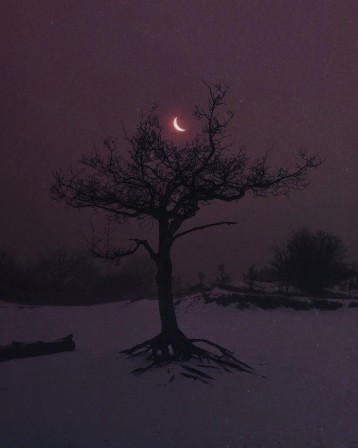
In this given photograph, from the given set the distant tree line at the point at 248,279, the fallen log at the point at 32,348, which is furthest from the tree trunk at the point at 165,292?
the distant tree line at the point at 248,279

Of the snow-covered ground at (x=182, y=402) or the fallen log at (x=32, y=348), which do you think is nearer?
the snow-covered ground at (x=182, y=402)

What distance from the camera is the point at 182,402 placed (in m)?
9.75

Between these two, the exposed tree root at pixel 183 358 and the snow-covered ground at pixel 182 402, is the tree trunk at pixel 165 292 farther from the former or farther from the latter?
the snow-covered ground at pixel 182 402

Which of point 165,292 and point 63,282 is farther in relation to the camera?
point 63,282

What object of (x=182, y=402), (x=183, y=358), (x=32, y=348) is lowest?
(x=182, y=402)

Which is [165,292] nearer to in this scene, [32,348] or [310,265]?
[32,348]

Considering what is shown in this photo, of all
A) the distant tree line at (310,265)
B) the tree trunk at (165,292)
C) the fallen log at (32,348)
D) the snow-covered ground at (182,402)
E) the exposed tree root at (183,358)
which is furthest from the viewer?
the distant tree line at (310,265)

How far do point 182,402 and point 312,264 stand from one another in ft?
110

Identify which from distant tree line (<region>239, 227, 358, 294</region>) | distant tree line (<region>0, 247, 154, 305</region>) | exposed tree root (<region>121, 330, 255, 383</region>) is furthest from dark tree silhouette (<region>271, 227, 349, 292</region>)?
exposed tree root (<region>121, 330, 255, 383</region>)

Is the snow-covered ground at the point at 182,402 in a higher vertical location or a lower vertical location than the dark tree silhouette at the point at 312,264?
lower

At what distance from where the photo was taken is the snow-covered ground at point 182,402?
8.15 m

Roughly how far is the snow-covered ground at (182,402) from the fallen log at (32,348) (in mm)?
687

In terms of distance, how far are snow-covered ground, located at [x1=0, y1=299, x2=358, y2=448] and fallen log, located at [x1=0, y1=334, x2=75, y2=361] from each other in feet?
2.25

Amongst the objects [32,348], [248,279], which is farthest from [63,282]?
[32,348]
